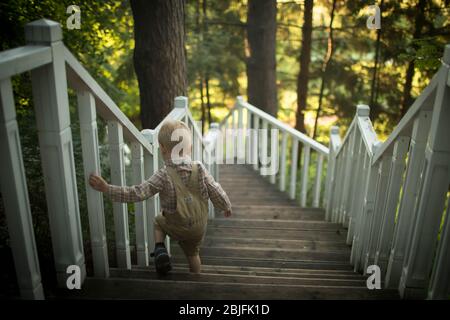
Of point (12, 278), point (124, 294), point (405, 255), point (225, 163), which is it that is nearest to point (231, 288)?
point (124, 294)

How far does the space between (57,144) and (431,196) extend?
1.70 m

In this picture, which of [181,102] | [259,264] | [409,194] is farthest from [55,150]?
[259,264]

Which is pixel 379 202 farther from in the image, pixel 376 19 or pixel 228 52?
pixel 228 52

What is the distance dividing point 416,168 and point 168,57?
271cm

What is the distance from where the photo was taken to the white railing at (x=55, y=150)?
1.48 metres

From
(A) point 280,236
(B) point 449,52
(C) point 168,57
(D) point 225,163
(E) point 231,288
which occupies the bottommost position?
(D) point 225,163

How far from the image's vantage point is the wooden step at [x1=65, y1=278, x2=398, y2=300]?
210cm

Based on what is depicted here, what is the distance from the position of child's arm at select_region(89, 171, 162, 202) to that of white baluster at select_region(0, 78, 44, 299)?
0.49m

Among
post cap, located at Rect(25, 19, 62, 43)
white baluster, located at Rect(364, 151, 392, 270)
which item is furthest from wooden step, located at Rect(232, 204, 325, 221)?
post cap, located at Rect(25, 19, 62, 43)

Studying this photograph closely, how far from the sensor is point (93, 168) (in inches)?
81.6

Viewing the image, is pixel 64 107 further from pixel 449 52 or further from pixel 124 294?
pixel 449 52

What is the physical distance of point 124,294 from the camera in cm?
211

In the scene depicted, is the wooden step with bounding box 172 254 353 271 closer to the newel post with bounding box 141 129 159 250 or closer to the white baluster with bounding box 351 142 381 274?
the white baluster with bounding box 351 142 381 274

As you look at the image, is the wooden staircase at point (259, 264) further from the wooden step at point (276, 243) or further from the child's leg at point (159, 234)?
the child's leg at point (159, 234)
